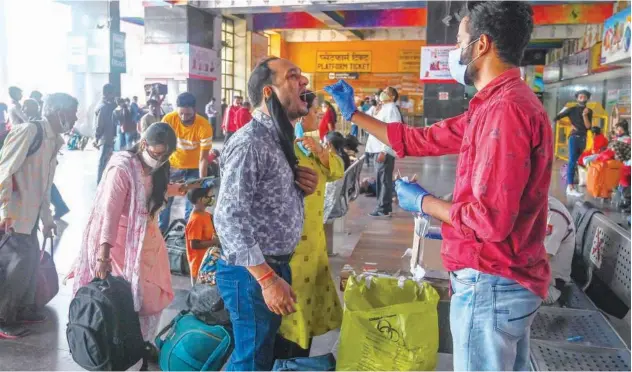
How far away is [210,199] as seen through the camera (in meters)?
4.08

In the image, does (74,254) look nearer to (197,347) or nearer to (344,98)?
(197,347)

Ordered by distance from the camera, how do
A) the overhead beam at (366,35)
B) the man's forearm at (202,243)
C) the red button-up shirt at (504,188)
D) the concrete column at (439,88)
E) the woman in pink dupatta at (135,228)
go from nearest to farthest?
the red button-up shirt at (504,188) → the woman in pink dupatta at (135,228) → the man's forearm at (202,243) → the concrete column at (439,88) → the overhead beam at (366,35)

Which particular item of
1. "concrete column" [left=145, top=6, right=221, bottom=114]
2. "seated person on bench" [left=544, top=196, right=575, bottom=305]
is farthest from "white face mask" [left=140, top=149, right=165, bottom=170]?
"concrete column" [left=145, top=6, right=221, bottom=114]

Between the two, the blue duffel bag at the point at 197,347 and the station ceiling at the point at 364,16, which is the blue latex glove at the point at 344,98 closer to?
the blue duffel bag at the point at 197,347

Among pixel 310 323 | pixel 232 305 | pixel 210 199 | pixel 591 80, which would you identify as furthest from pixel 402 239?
pixel 591 80

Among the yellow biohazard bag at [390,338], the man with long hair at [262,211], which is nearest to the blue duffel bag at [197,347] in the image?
the man with long hair at [262,211]

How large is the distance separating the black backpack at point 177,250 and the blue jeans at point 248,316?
249cm

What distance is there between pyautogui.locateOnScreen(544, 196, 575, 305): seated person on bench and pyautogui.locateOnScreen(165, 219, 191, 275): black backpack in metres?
2.65

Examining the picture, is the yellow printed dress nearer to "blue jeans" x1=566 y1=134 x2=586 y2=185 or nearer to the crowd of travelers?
the crowd of travelers

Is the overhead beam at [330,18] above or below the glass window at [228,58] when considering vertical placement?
above

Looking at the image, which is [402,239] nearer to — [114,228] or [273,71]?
[114,228]

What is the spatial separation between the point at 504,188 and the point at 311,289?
1162 mm

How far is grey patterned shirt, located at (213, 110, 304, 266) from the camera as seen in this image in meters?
1.85

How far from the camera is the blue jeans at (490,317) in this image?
152cm
